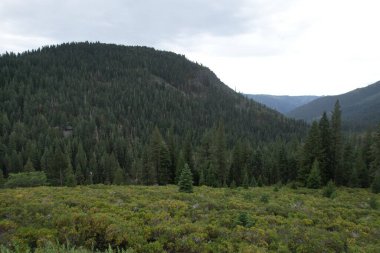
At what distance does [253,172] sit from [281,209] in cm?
4660

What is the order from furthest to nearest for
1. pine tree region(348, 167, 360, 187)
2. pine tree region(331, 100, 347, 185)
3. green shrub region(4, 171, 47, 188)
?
green shrub region(4, 171, 47, 188), pine tree region(331, 100, 347, 185), pine tree region(348, 167, 360, 187)

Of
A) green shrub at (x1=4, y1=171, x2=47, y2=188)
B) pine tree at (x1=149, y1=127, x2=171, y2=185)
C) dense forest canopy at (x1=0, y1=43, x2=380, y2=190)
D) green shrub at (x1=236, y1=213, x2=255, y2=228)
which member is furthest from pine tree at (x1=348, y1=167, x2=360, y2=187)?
green shrub at (x1=4, y1=171, x2=47, y2=188)

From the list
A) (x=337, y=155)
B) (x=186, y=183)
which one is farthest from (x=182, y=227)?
(x=337, y=155)

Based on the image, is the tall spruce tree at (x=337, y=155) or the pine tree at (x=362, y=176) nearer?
the pine tree at (x=362, y=176)

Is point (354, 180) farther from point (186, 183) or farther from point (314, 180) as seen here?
point (186, 183)

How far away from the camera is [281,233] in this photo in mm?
13328

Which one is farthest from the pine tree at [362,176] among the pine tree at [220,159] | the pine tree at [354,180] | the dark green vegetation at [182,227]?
the dark green vegetation at [182,227]

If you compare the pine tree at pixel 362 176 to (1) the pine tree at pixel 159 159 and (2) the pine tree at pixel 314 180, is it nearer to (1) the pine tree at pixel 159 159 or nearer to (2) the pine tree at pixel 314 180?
(2) the pine tree at pixel 314 180

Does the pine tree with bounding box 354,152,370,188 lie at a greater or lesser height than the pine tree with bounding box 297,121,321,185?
lesser

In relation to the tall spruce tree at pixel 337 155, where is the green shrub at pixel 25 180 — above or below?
below

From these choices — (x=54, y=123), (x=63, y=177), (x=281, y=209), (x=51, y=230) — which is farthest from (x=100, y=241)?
(x=54, y=123)

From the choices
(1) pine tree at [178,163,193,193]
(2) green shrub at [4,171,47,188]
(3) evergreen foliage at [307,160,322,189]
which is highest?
(1) pine tree at [178,163,193,193]

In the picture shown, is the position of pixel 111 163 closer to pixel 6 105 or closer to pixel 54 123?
pixel 54 123

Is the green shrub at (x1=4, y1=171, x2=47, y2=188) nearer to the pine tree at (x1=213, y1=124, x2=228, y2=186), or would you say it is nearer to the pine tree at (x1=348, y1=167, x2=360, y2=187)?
the pine tree at (x1=213, y1=124, x2=228, y2=186)
